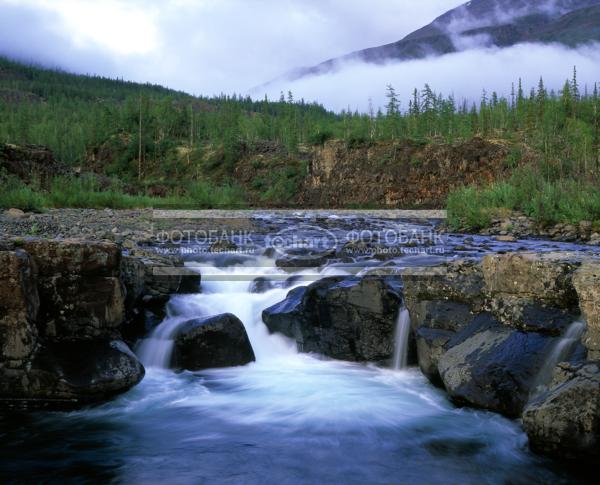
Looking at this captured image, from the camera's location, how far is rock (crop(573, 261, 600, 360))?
5375 mm

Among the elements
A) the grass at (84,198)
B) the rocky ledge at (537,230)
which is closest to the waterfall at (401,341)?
the rocky ledge at (537,230)

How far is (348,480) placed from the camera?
16.1 feet

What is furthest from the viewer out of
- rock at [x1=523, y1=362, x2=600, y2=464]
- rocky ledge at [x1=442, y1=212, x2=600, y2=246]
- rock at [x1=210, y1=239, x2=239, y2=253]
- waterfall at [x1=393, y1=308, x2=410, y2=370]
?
rocky ledge at [x1=442, y1=212, x2=600, y2=246]

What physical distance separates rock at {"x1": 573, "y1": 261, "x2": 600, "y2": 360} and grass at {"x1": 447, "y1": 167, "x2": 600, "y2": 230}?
14271 mm

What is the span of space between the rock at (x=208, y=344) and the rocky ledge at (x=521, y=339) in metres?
2.81

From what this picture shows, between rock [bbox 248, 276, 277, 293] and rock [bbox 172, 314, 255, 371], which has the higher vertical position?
rock [bbox 248, 276, 277, 293]

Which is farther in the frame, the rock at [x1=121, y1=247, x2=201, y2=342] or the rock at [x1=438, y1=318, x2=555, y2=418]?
the rock at [x1=121, y1=247, x2=201, y2=342]

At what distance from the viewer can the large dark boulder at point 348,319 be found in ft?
27.2

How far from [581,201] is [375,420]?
51.7 ft

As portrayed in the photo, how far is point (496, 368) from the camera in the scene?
607 cm

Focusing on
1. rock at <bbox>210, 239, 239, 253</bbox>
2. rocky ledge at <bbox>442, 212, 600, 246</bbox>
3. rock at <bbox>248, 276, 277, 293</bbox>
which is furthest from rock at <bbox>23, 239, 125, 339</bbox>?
rocky ledge at <bbox>442, 212, 600, 246</bbox>

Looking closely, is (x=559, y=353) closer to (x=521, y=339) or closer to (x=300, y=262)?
(x=521, y=339)

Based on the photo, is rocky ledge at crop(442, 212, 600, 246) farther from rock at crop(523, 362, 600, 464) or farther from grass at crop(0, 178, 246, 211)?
grass at crop(0, 178, 246, 211)

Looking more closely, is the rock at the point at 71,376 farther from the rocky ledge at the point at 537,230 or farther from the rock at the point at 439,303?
the rocky ledge at the point at 537,230
